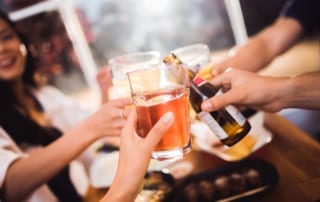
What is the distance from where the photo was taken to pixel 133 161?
80 centimetres

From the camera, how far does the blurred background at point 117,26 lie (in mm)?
2900

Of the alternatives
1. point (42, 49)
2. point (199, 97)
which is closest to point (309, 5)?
point (199, 97)

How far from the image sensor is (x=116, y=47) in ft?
9.91

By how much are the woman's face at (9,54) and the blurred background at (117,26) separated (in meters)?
1.04

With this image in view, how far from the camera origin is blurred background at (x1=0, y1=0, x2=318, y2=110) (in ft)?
9.52

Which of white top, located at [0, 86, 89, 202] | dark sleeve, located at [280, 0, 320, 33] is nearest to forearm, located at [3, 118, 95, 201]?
white top, located at [0, 86, 89, 202]

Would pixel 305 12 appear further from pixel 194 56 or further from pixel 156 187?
pixel 156 187

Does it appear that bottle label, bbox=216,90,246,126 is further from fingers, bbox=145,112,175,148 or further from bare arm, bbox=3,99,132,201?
bare arm, bbox=3,99,132,201

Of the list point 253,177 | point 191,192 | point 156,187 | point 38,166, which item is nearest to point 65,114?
point 38,166

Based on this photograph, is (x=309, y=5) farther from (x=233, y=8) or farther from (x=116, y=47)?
(x=116, y=47)

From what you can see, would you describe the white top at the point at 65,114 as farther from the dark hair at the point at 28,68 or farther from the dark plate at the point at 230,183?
the dark plate at the point at 230,183

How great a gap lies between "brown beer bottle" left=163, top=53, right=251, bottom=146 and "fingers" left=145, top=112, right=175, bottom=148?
241 mm

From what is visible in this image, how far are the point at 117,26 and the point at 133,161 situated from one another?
2.32 m

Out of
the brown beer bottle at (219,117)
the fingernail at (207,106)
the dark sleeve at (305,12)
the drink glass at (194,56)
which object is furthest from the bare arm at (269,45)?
the fingernail at (207,106)
